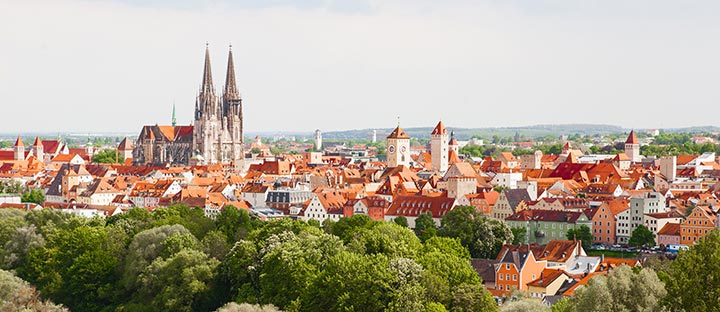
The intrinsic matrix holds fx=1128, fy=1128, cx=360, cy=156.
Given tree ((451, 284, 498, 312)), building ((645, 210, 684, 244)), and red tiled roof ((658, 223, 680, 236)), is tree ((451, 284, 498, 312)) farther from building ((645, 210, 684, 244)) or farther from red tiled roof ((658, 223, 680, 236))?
building ((645, 210, 684, 244))

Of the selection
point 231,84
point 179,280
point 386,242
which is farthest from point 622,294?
point 231,84

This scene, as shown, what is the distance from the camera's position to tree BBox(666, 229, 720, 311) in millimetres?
36375

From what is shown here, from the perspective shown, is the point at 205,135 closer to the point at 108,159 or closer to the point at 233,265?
the point at 108,159

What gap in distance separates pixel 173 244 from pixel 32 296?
9.07 meters

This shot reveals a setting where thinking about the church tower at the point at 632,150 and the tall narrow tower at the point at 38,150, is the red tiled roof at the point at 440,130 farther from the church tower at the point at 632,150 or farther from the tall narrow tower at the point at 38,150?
the tall narrow tower at the point at 38,150

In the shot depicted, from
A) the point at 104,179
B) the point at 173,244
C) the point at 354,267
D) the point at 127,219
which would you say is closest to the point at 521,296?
the point at 354,267

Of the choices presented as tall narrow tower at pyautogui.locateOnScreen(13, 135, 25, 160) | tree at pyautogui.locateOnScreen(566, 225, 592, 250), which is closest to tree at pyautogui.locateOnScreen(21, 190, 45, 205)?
tree at pyautogui.locateOnScreen(566, 225, 592, 250)

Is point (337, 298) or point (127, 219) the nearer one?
point (337, 298)

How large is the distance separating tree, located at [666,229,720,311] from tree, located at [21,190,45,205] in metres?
87.3

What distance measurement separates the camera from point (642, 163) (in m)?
153

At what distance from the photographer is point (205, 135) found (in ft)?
518

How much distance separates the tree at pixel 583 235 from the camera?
81438 mm

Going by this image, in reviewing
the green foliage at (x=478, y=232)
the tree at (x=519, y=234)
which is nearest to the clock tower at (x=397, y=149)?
the tree at (x=519, y=234)

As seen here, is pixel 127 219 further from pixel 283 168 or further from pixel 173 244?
pixel 283 168
